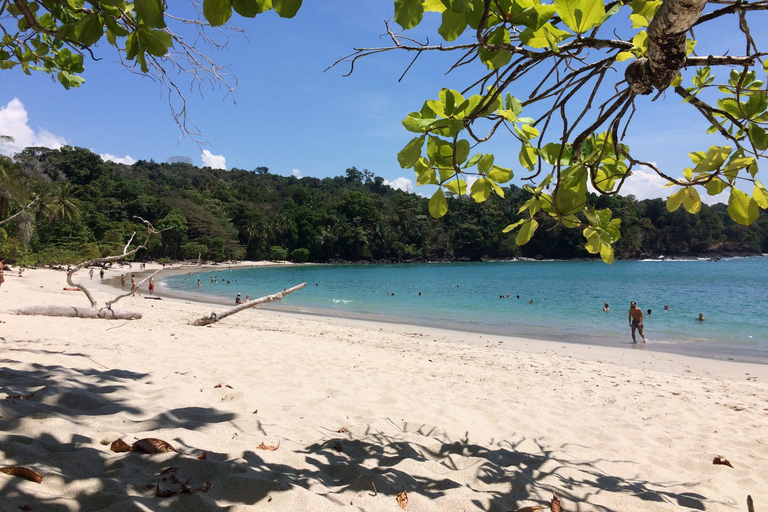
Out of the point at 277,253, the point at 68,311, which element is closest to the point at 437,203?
the point at 68,311

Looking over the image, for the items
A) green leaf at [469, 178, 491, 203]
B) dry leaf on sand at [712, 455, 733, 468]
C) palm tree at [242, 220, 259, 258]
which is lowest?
dry leaf on sand at [712, 455, 733, 468]

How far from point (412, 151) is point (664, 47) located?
0.81 meters

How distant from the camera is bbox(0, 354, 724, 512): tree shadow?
1547mm

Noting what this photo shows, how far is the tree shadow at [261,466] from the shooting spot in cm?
155

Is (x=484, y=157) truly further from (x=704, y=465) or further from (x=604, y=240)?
(x=704, y=465)

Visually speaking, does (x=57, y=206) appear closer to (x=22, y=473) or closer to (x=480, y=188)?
(x=22, y=473)

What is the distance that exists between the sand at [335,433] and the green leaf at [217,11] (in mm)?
1570

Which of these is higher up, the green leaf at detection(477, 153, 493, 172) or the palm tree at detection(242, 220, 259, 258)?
the palm tree at detection(242, 220, 259, 258)

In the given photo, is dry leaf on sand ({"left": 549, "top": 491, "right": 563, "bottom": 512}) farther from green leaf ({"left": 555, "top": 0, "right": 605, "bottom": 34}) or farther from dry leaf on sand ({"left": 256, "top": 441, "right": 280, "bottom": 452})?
green leaf ({"left": 555, "top": 0, "right": 605, "bottom": 34})

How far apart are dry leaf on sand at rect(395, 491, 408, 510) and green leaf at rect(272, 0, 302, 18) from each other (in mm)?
1868

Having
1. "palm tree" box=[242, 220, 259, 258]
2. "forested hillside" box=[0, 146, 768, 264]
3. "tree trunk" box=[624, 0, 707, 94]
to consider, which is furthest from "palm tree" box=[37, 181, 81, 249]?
"tree trunk" box=[624, 0, 707, 94]

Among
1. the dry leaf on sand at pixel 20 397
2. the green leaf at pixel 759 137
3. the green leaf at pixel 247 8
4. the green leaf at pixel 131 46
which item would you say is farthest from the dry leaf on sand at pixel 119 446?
the green leaf at pixel 759 137

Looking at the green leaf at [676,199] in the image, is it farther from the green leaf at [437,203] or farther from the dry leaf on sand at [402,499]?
the dry leaf on sand at [402,499]

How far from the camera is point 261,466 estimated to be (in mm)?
1950
